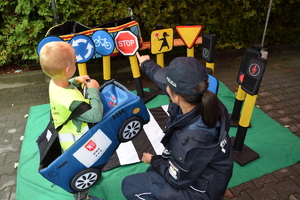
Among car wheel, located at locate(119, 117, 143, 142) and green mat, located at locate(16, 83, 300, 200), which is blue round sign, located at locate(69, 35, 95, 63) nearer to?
green mat, located at locate(16, 83, 300, 200)

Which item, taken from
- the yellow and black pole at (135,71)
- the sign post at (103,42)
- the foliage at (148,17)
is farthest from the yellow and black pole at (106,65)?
the foliage at (148,17)

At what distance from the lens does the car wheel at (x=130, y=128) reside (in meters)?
2.23

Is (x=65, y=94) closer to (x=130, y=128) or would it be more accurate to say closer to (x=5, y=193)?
(x=130, y=128)

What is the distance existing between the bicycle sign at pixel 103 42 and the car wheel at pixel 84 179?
195 cm

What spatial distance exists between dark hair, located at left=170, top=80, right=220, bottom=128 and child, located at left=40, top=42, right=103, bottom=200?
2.56 feet

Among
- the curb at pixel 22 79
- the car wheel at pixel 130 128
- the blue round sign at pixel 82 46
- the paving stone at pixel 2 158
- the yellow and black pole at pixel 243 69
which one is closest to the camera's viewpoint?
the car wheel at pixel 130 128

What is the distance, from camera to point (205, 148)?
149 cm

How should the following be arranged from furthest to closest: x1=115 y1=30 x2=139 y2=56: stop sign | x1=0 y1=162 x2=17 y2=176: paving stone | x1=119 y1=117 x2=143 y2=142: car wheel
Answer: x1=115 y1=30 x2=139 y2=56: stop sign < x1=0 y1=162 x2=17 y2=176: paving stone < x1=119 y1=117 x2=143 y2=142: car wheel

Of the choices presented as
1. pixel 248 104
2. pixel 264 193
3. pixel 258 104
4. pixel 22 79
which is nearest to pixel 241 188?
pixel 264 193

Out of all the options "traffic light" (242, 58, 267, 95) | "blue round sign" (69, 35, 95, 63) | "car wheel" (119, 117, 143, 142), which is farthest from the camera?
"blue round sign" (69, 35, 95, 63)

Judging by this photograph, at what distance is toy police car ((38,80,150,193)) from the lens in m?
1.99

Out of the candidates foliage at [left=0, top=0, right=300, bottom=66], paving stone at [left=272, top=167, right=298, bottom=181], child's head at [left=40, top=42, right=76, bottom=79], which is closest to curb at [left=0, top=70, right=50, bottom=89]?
foliage at [left=0, top=0, right=300, bottom=66]

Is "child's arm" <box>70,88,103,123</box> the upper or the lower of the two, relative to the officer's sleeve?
upper

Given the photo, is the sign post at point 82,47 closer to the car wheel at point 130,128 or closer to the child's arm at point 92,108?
the child's arm at point 92,108
